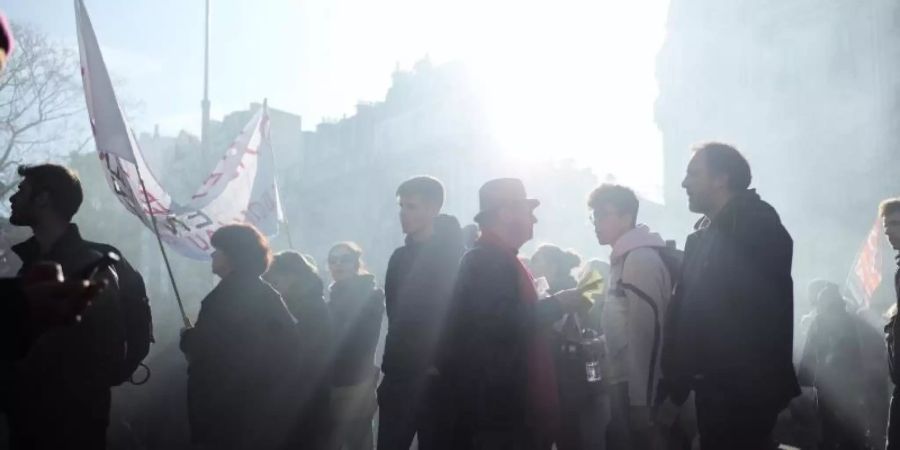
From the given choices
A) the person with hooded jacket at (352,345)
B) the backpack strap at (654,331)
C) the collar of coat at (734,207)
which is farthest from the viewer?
the person with hooded jacket at (352,345)

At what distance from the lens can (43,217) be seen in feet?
12.8

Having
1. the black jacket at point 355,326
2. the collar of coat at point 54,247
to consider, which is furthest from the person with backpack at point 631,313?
the collar of coat at point 54,247

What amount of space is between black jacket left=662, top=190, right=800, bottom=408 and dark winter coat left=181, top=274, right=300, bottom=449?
2.16 meters

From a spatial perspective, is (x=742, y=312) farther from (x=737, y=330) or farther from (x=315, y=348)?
(x=315, y=348)

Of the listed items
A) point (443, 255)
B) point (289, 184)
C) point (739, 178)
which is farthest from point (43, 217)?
point (289, 184)

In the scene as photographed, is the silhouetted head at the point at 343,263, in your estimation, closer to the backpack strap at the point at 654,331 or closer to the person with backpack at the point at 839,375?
the backpack strap at the point at 654,331

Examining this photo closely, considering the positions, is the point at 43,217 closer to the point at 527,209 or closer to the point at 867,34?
the point at 527,209

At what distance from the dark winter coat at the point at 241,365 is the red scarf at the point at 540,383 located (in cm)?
152

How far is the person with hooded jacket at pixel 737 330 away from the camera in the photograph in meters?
3.43

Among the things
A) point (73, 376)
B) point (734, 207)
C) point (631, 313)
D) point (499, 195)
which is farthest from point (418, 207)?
point (73, 376)

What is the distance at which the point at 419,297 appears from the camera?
447cm

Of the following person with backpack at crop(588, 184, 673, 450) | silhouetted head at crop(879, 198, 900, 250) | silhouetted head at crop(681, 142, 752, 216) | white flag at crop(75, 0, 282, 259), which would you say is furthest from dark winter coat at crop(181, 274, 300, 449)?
silhouetted head at crop(879, 198, 900, 250)

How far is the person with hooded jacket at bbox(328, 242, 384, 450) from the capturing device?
6.19m

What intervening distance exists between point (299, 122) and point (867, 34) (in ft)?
110
